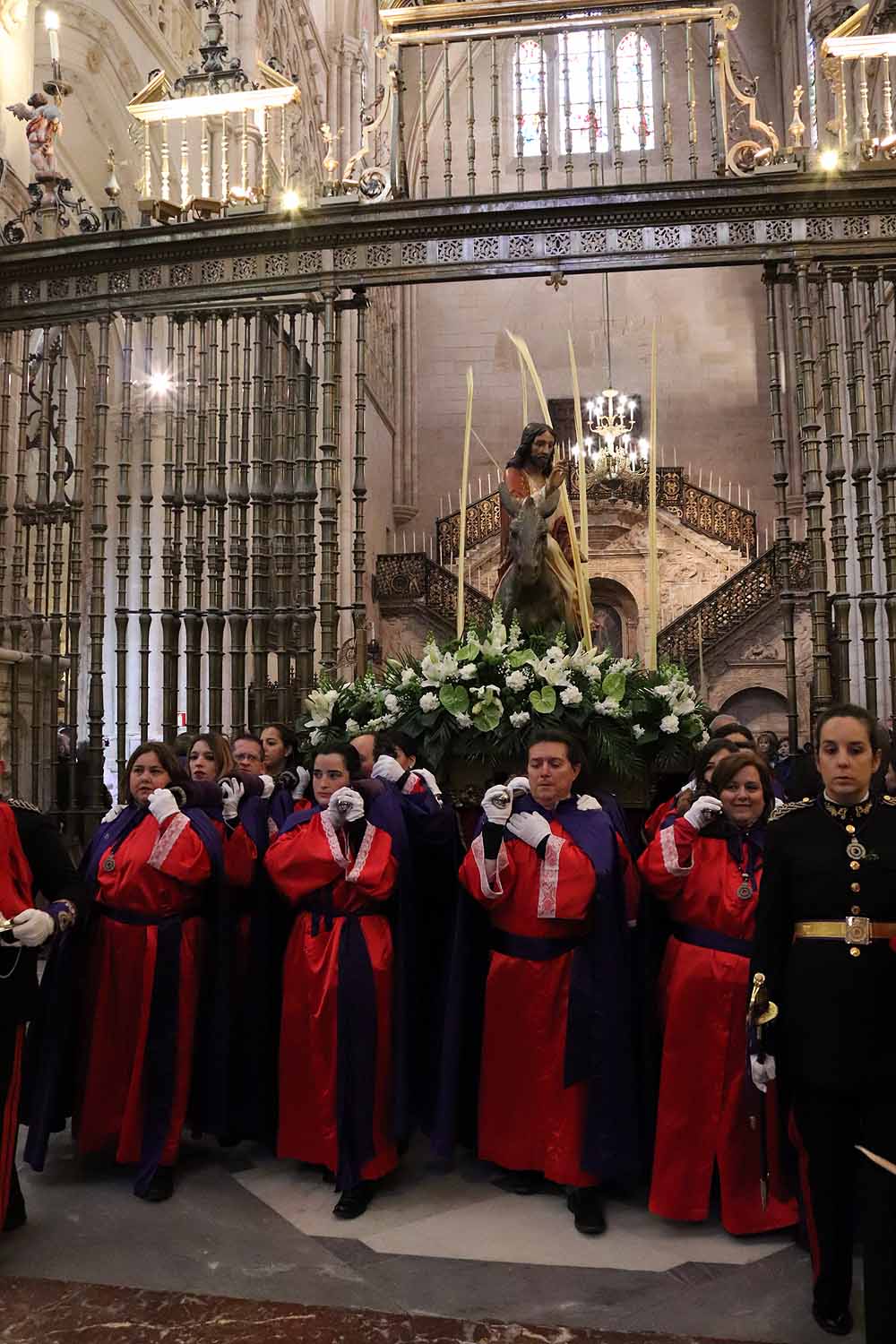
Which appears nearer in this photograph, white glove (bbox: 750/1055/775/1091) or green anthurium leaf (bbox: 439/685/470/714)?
white glove (bbox: 750/1055/775/1091)

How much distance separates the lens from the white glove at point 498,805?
140 inches

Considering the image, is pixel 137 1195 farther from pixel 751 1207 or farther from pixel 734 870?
pixel 734 870

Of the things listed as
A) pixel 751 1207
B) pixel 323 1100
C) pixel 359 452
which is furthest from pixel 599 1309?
pixel 359 452

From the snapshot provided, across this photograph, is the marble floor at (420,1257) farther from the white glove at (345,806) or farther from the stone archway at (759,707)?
the stone archway at (759,707)

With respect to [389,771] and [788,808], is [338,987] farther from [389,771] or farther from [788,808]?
[788,808]

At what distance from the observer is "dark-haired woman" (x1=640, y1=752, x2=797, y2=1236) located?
136 inches

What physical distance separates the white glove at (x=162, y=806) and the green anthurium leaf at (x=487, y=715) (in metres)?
1.51

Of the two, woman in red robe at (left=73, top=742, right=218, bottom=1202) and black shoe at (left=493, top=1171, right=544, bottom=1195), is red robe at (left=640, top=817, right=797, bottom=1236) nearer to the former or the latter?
black shoe at (left=493, top=1171, right=544, bottom=1195)

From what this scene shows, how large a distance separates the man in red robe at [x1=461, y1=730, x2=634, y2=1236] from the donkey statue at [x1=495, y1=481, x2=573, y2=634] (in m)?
2.20

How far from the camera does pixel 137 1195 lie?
371 cm

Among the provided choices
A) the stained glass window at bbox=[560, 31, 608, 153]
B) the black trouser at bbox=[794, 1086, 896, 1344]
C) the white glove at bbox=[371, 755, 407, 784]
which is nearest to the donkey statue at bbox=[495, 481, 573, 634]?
the white glove at bbox=[371, 755, 407, 784]

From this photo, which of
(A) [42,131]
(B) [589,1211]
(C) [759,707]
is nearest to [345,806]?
(B) [589,1211]

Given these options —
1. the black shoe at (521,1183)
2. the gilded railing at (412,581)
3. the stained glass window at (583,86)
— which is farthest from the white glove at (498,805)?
the stained glass window at (583,86)

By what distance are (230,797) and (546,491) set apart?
2.75 m
